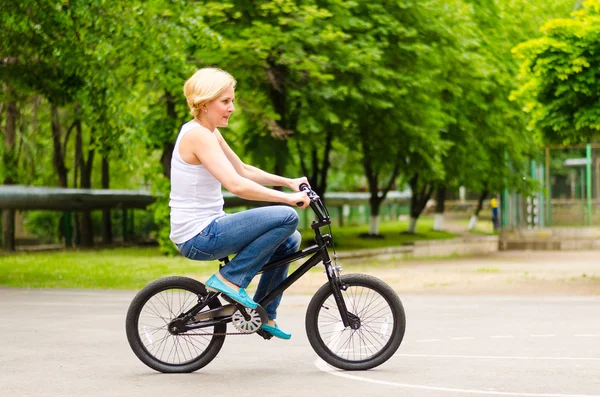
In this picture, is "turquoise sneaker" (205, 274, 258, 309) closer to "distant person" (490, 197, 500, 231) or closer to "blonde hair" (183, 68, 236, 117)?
"blonde hair" (183, 68, 236, 117)

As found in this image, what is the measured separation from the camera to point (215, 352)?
288 inches

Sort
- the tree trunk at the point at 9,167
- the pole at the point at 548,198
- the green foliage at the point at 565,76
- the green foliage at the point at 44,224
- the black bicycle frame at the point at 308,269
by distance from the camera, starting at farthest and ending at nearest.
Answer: the pole at the point at 548,198 → the green foliage at the point at 44,224 → the tree trunk at the point at 9,167 → the green foliage at the point at 565,76 → the black bicycle frame at the point at 308,269

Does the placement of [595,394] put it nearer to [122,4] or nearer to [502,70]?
[122,4]

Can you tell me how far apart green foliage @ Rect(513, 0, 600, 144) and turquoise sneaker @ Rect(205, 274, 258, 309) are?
34.8 ft

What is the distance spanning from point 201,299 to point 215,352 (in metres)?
0.40

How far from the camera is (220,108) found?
22.9ft

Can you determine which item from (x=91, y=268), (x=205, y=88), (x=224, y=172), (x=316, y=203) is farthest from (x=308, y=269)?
(x=91, y=268)

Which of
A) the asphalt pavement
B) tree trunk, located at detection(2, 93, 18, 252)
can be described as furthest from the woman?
tree trunk, located at detection(2, 93, 18, 252)

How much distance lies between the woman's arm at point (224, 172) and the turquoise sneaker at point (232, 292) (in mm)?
615

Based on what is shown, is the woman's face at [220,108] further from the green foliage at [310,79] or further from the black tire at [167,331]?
the green foliage at [310,79]

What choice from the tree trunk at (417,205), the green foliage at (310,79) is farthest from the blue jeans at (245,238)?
the tree trunk at (417,205)

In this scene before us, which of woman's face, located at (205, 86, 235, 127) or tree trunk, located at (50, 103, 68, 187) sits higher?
tree trunk, located at (50, 103, 68, 187)

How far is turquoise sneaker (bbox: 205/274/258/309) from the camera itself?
6.98 meters

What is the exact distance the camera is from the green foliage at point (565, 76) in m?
16.4
